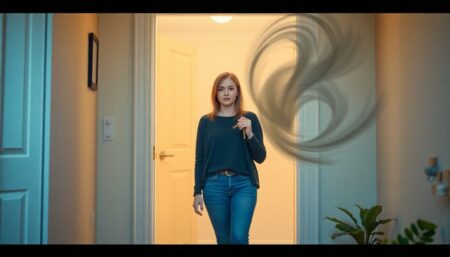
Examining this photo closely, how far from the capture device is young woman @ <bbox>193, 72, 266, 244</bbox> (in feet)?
7.39

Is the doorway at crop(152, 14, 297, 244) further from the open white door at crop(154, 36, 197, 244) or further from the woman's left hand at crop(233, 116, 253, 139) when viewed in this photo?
the woman's left hand at crop(233, 116, 253, 139)

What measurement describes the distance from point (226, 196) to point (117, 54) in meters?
1.26

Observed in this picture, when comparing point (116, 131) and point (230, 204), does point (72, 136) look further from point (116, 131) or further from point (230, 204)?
point (230, 204)

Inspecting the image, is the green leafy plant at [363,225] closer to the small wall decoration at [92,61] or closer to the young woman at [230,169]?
the young woman at [230,169]

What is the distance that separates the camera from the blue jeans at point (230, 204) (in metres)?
2.24

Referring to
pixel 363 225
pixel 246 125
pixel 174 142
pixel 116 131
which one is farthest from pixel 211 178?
pixel 174 142

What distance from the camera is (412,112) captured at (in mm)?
2484

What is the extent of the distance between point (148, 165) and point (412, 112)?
1617 mm

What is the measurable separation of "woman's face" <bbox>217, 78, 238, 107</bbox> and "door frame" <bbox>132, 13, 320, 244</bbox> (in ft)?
2.22

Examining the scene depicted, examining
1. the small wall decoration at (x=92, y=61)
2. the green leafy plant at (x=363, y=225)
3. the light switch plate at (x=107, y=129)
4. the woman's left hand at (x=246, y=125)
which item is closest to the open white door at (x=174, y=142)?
the light switch plate at (x=107, y=129)

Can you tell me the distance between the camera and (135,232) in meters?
2.85

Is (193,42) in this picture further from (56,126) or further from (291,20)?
(56,126)
